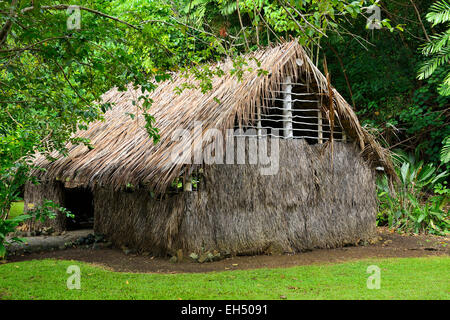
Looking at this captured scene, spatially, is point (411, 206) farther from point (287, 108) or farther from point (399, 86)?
point (287, 108)

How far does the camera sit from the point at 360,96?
13.1m

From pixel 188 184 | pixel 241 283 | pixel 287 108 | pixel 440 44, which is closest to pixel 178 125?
pixel 188 184

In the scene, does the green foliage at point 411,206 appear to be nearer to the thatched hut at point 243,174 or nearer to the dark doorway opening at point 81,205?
the thatched hut at point 243,174

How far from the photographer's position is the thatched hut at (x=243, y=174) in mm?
6684

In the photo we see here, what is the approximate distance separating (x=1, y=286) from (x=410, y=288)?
4.71 m

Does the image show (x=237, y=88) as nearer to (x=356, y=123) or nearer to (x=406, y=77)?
(x=356, y=123)

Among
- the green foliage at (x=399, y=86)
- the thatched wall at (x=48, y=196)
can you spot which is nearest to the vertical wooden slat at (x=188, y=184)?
the thatched wall at (x=48, y=196)

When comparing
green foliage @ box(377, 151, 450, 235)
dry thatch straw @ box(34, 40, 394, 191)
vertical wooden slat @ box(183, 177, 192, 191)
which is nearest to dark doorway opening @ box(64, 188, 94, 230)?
dry thatch straw @ box(34, 40, 394, 191)

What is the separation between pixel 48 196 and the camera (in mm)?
9992

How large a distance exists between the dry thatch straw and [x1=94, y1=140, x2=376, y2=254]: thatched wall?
0.54 metres

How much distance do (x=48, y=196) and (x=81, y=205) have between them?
235cm

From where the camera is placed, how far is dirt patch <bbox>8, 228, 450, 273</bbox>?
641cm
